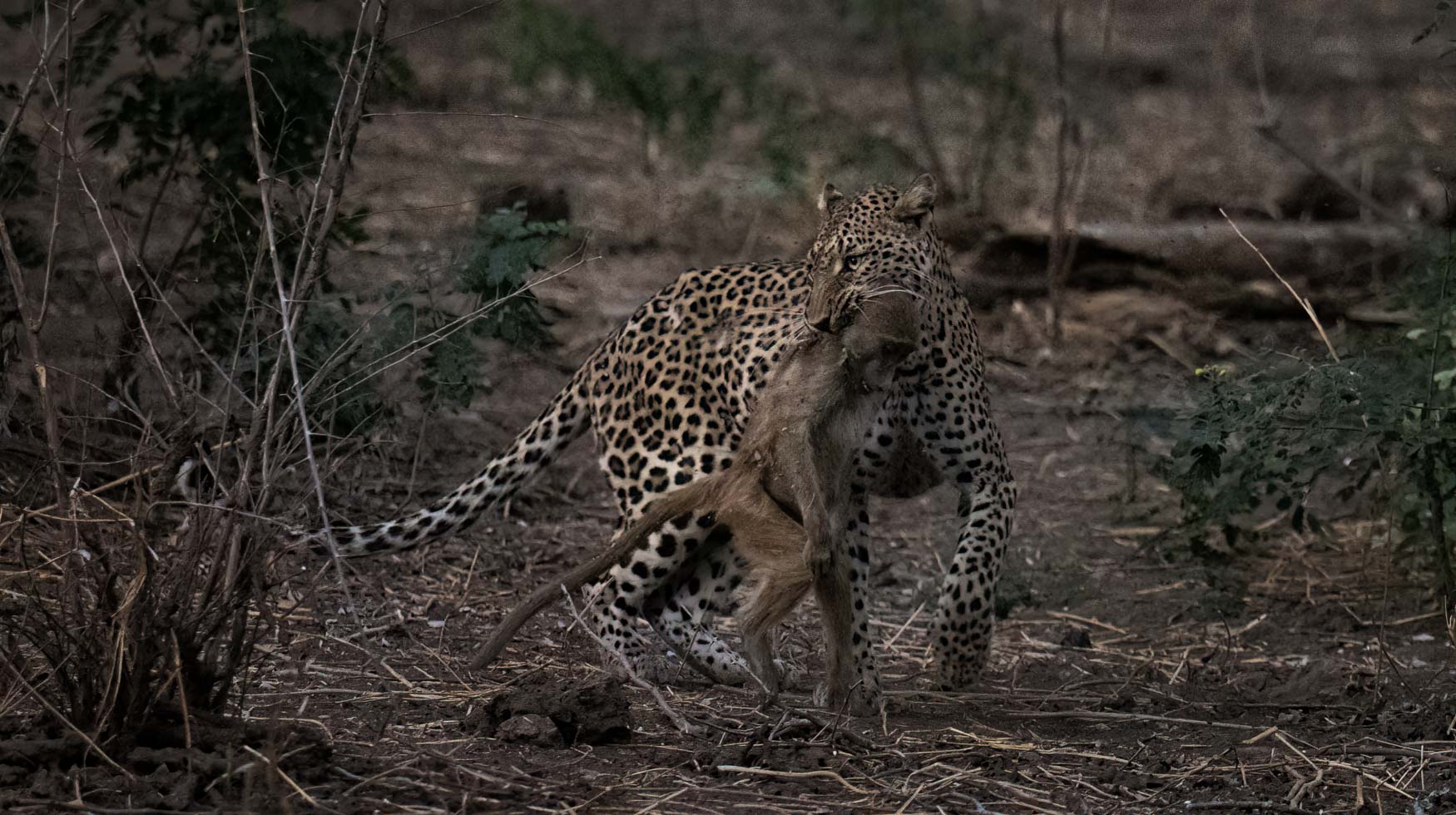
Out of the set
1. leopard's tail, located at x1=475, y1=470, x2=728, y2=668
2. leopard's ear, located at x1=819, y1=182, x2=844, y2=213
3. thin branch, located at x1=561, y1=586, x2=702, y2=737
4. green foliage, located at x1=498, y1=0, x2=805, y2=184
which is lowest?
thin branch, located at x1=561, y1=586, x2=702, y2=737

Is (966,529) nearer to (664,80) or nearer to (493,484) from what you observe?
(493,484)

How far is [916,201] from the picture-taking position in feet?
20.0

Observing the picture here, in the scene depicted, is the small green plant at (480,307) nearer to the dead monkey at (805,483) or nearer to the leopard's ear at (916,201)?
the leopard's ear at (916,201)

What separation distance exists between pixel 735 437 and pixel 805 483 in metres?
1.53

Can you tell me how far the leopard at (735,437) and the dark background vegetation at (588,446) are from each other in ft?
0.99

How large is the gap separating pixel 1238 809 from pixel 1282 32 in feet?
Answer: 46.9

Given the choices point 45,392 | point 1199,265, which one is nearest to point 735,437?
point 45,392

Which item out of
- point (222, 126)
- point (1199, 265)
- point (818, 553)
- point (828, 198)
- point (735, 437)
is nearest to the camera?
point (818, 553)

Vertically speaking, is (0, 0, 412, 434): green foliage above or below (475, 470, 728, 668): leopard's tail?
above

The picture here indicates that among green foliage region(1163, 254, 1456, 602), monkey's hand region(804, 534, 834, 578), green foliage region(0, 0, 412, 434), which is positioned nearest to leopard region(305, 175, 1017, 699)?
green foliage region(1163, 254, 1456, 602)

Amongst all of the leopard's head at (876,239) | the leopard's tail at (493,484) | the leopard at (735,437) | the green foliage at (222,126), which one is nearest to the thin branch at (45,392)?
the leopard's tail at (493,484)

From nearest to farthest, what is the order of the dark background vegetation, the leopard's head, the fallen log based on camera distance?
1. the dark background vegetation
2. the leopard's head
3. the fallen log

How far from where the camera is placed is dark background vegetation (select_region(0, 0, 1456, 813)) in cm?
447

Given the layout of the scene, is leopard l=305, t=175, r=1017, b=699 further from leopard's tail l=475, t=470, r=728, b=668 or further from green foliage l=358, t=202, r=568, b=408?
leopard's tail l=475, t=470, r=728, b=668
